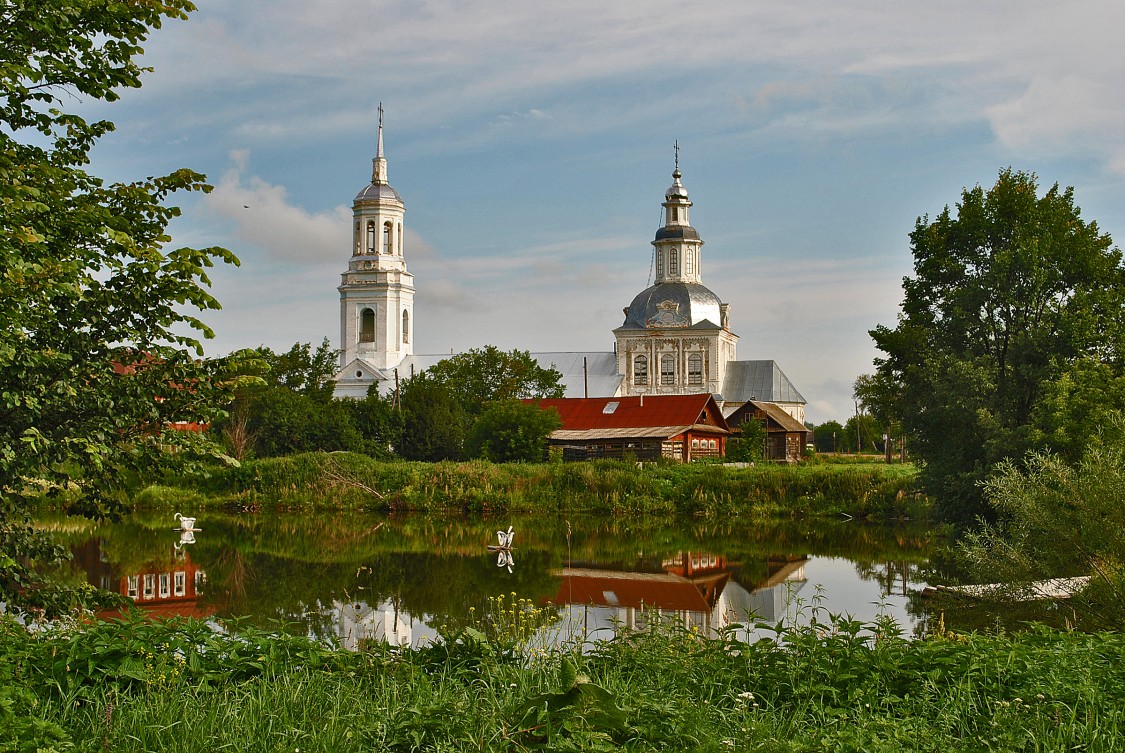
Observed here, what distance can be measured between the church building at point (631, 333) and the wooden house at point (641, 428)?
744 inches

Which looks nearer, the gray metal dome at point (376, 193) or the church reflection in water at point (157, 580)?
the church reflection in water at point (157, 580)

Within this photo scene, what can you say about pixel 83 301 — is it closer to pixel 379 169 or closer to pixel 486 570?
pixel 486 570

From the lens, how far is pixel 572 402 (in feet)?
148

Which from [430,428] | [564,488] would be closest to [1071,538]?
[564,488]

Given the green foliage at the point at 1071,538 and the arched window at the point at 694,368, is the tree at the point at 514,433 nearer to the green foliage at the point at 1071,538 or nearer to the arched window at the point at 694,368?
the arched window at the point at 694,368

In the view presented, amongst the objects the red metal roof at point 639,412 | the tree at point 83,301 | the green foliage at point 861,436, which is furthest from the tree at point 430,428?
the tree at point 83,301

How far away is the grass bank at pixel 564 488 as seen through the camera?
3044 centimetres

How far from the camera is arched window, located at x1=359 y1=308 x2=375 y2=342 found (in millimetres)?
69438

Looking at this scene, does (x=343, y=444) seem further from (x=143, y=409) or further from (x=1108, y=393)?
(x=143, y=409)

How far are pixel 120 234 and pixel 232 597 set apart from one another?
32.7 feet

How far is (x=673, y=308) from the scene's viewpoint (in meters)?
65.9

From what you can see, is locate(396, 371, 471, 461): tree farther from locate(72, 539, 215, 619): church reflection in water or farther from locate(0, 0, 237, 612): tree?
locate(0, 0, 237, 612): tree

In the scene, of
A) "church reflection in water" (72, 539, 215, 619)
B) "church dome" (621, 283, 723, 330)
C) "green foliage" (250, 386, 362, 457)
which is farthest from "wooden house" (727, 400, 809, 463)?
"church reflection in water" (72, 539, 215, 619)

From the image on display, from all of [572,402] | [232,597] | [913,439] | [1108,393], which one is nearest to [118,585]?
[232,597]
